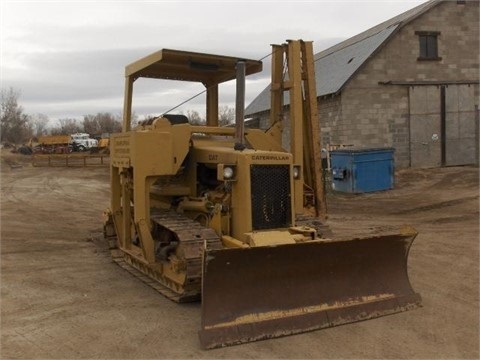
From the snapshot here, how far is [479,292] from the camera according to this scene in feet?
20.0

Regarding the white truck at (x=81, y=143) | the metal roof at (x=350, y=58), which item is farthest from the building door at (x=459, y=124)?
the white truck at (x=81, y=143)

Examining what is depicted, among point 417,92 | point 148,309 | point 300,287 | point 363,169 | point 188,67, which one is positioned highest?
point 417,92

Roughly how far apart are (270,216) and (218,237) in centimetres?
63

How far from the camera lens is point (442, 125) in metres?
22.1

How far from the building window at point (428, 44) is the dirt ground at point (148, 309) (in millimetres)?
12301

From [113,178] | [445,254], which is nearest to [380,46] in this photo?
[445,254]

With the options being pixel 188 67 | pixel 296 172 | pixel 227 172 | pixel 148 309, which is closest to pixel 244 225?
pixel 227 172

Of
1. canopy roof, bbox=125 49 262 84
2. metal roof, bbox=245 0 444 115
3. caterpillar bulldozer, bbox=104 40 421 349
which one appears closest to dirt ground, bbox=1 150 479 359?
caterpillar bulldozer, bbox=104 40 421 349

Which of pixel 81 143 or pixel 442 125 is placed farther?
pixel 81 143

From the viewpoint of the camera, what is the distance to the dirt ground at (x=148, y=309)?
4473 millimetres

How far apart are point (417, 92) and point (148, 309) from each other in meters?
19.2

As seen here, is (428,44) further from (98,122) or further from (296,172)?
(98,122)

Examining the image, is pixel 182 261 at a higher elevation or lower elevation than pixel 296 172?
lower

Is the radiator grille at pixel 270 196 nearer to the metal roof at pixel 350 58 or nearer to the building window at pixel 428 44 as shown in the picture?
the metal roof at pixel 350 58
